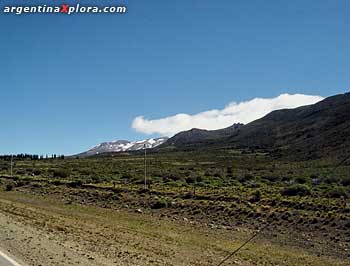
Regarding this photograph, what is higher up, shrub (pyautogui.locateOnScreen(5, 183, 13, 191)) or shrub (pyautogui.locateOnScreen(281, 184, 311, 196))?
shrub (pyautogui.locateOnScreen(281, 184, 311, 196))

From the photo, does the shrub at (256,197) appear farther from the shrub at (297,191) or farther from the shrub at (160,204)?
the shrub at (160,204)

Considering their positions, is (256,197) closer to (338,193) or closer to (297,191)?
(297,191)

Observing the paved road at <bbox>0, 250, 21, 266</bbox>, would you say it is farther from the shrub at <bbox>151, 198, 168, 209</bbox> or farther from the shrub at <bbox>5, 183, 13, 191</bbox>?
the shrub at <bbox>5, 183, 13, 191</bbox>

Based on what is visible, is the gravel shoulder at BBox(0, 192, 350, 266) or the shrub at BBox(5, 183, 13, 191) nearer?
the gravel shoulder at BBox(0, 192, 350, 266)

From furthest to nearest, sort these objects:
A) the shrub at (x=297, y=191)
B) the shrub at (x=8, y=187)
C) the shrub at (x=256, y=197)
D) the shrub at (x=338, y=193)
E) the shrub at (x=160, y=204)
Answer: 1. the shrub at (x=8, y=187)
2. the shrub at (x=160, y=204)
3. the shrub at (x=297, y=191)
4. the shrub at (x=256, y=197)
5. the shrub at (x=338, y=193)

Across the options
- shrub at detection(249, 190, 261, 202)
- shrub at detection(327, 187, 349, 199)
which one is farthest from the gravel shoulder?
shrub at detection(327, 187, 349, 199)

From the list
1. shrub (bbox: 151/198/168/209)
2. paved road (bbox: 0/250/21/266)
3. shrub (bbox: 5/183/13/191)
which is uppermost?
paved road (bbox: 0/250/21/266)

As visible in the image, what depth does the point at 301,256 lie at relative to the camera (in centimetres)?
1838

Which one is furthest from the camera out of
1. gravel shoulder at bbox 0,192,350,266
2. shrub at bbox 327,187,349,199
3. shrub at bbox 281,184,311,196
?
shrub at bbox 281,184,311,196

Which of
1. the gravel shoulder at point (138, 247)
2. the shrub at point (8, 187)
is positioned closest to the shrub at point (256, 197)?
the gravel shoulder at point (138, 247)

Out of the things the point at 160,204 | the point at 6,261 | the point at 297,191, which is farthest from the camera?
the point at 160,204

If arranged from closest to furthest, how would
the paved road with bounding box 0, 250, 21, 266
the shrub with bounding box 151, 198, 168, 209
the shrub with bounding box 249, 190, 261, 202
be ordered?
1. the paved road with bounding box 0, 250, 21, 266
2. the shrub with bounding box 249, 190, 261, 202
3. the shrub with bounding box 151, 198, 168, 209

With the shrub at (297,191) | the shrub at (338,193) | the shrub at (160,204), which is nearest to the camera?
the shrub at (338,193)

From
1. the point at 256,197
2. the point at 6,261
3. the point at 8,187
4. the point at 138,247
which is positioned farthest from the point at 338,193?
the point at 8,187
